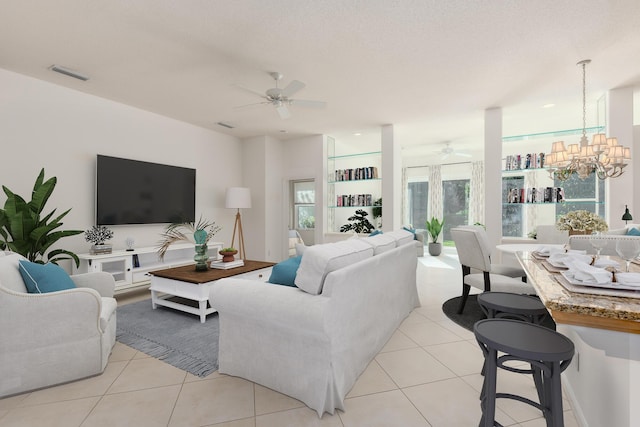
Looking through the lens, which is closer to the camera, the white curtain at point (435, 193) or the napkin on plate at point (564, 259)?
the napkin on plate at point (564, 259)

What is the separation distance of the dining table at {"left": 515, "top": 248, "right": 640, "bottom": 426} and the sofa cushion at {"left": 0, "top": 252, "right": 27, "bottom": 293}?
2866mm

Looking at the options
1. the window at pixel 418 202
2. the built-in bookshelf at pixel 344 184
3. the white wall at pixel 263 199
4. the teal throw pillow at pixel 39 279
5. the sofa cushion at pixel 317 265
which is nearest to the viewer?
the sofa cushion at pixel 317 265

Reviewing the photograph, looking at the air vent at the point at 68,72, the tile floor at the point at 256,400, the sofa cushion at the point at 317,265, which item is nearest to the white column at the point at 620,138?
the tile floor at the point at 256,400

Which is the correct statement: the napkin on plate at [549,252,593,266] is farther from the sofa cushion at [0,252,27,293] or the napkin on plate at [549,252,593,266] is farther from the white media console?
the white media console

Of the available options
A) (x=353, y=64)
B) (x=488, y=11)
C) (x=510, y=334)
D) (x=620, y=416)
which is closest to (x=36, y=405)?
(x=510, y=334)

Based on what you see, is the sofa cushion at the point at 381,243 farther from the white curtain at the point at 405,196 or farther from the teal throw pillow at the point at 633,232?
the white curtain at the point at 405,196

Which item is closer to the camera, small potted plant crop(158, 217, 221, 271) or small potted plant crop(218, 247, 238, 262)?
small potted plant crop(158, 217, 221, 271)

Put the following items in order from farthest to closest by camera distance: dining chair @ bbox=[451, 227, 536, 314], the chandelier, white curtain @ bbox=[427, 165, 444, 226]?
1. white curtain @ bbox=[427, 165, 444, 226]
2. the chandelier
3. dining chair @ bbox=[451, 227, 536, 314]

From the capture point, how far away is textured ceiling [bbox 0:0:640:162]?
92.8 inches

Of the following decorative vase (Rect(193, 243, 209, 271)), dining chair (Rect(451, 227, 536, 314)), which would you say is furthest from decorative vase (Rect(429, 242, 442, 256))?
decorative vase (Rect(193, 243, 209, 271))

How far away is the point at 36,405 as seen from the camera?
1780 millimetres

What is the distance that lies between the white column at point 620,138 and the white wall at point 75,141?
19.9 feet

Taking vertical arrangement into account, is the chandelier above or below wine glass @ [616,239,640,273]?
above

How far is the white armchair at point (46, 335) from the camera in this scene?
1.83m
